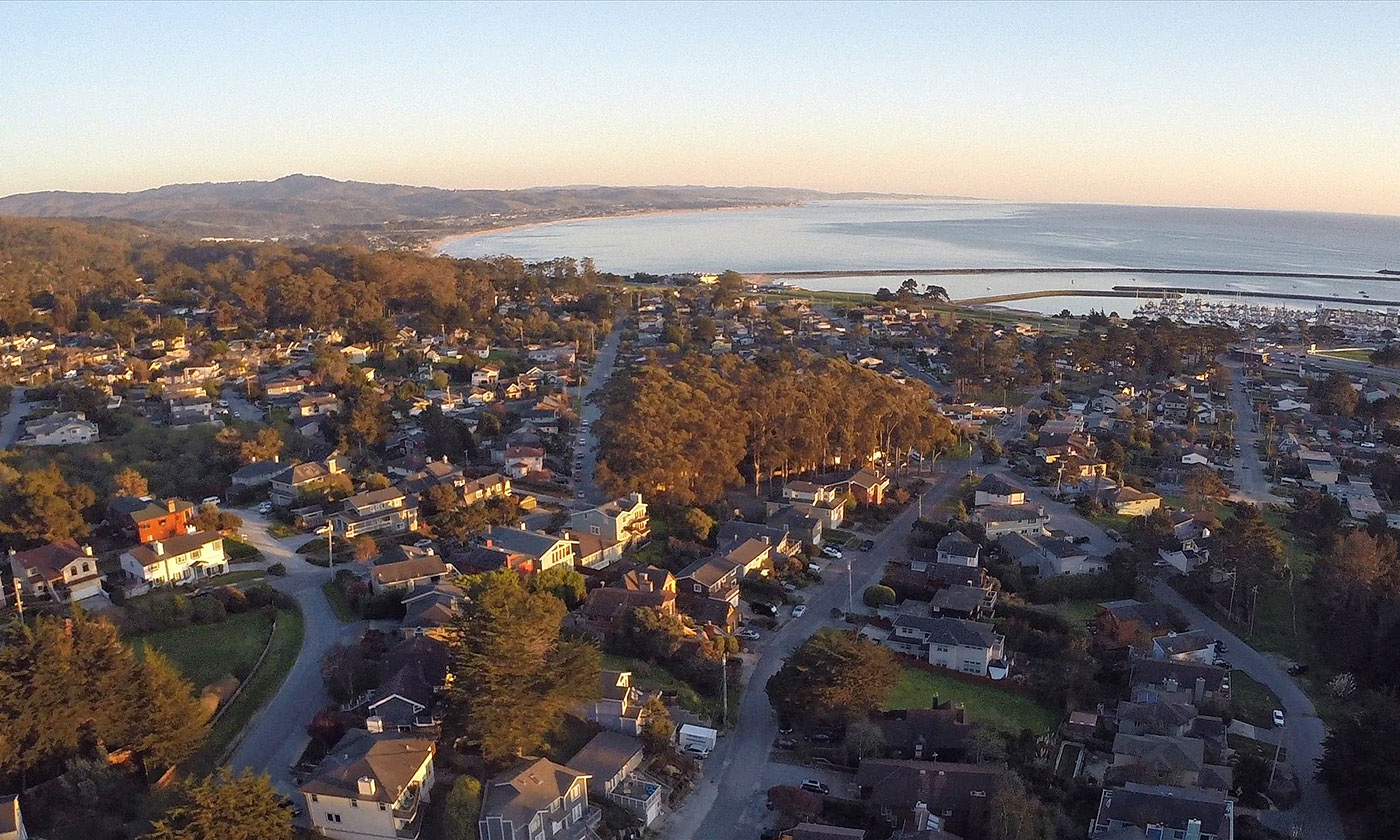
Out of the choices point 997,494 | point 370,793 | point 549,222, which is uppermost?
point 549,222

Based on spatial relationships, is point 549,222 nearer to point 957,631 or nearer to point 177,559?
point 177,559

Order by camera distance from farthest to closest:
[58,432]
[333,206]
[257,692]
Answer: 1. [333,206]
2. [58,432]
3. [257,692]

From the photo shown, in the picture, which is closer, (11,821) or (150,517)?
(11,821)

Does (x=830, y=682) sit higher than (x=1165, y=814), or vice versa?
(x=830, y=682)

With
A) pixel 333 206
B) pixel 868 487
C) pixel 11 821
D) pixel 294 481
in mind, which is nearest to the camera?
pixel 11 821

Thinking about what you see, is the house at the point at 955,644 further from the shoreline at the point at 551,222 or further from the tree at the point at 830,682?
the shoreline at the point at 551,222

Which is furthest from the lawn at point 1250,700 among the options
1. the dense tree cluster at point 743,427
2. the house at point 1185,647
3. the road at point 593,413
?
the road at point 593,413

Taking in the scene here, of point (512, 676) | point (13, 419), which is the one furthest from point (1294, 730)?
point (13, 419)
